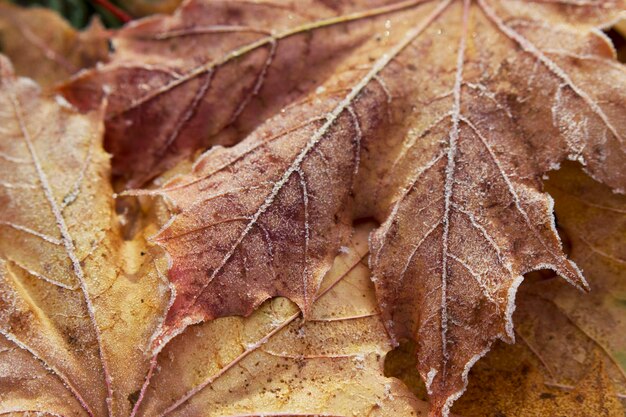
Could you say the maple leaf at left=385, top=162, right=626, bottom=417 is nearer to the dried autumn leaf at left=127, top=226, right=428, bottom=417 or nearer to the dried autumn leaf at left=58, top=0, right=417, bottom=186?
the dried autumn leaf at left=127, top=226, right=428, bottom=417

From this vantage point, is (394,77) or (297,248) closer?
(297,248)

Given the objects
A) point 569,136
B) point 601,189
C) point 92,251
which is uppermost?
point 569,136

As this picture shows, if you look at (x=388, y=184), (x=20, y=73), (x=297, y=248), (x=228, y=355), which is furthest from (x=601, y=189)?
(x=20, y=73)

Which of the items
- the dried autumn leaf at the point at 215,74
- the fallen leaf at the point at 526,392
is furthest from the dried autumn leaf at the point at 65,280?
the fallen leaf at the point at 526,392

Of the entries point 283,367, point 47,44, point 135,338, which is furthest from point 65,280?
point 47,44

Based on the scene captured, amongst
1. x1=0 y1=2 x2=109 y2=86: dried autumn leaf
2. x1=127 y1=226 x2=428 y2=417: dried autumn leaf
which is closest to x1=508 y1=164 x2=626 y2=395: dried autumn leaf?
x1=127 y1=226 x2=428 y2=417: dried autumn leaf

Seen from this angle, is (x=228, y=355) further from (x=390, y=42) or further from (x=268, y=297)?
(x=390, y=42)
